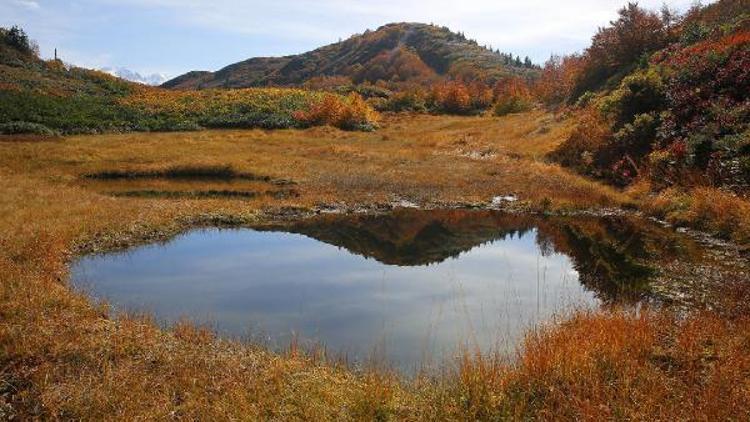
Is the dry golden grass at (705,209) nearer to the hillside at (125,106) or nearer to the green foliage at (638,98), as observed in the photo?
the green foliage at (638,98)

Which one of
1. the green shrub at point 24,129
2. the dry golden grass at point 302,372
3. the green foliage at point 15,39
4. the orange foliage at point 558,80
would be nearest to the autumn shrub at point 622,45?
the orange foliage at point 558,80

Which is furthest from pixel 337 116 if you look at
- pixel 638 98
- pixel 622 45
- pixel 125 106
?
pixel 638 98

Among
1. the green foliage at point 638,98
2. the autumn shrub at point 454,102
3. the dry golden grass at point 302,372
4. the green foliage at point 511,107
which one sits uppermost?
the autumn shrub at point 454,102

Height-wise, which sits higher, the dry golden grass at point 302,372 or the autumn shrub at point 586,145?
the autumn shrub at point 586,145

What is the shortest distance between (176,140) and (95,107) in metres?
26.3

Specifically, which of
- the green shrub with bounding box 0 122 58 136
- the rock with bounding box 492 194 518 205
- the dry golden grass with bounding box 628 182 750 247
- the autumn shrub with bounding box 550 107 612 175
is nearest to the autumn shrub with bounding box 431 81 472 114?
the autumn shrub with bounding box 550 107 612 175

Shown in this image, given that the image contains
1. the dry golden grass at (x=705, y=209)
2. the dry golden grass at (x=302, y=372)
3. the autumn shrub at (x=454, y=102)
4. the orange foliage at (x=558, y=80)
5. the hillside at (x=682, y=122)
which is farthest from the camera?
the autumn shrub at (x=454, y=102)

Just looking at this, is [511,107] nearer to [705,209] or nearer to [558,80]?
[558,80]

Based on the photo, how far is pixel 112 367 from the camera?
924 centimetres

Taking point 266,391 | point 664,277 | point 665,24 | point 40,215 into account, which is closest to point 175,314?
point 266,391

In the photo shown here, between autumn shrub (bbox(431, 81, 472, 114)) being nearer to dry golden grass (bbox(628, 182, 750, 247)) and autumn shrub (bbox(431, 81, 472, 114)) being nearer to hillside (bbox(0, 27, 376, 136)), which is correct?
hillside (bbox(0, 27, 376, 136))

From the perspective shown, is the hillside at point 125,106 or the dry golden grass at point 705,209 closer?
the dry golden grass at point 705,209

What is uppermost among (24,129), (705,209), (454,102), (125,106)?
(454,102)

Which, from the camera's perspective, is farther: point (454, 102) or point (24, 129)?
point (454, 102)
